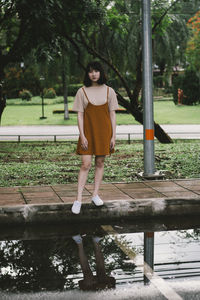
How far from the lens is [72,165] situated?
11.7m

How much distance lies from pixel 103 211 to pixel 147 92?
10.3 ft

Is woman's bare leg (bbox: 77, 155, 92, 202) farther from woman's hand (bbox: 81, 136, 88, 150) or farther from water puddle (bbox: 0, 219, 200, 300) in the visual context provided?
water puddle (bbox: 0, 219, 200, 300)

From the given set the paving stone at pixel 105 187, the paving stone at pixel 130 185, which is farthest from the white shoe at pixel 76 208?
the paving stone at pixel 130 185

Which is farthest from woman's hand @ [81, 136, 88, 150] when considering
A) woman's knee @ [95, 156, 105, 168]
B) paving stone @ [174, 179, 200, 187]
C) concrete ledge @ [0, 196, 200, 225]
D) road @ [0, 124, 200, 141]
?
road @ [0, 124, 200, 141]

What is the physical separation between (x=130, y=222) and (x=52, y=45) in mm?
10572

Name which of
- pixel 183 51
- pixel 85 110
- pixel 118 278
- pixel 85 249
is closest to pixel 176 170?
pixel 85 110

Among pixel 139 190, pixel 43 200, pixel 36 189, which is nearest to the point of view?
A: pixel 43 200

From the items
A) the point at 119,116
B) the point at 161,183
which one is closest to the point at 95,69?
the point at 161,183

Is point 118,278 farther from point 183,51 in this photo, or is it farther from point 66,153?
point 183,51

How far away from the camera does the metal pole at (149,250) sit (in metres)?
4.91

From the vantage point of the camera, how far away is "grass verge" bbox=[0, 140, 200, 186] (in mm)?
9609

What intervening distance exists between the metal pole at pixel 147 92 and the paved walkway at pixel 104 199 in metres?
0.95

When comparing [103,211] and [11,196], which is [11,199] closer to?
[11,196]

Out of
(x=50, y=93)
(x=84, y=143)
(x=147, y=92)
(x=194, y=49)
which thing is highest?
(x=194, y=49)
